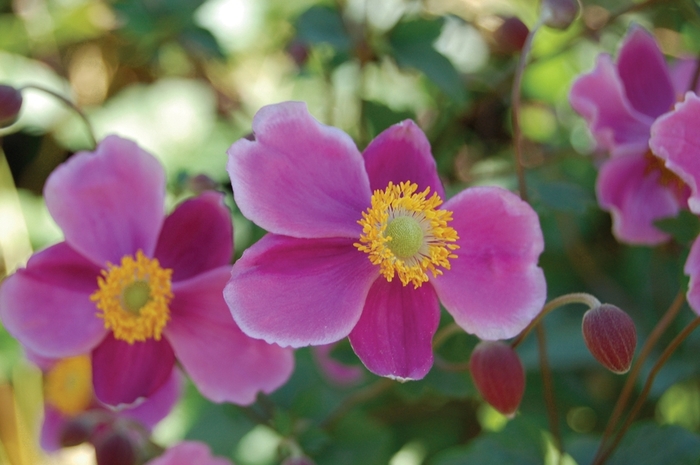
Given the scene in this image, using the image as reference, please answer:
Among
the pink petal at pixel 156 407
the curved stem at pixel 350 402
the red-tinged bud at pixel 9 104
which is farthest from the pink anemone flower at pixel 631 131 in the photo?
the red-tinged bud at pixel 9 104

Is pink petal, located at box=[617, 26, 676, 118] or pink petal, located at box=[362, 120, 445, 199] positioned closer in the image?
pink petal, located at box=[362, 120, 445, 199]

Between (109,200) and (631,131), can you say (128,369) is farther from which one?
(631,131)

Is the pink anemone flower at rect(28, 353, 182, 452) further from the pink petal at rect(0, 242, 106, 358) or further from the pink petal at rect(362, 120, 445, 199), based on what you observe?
the pink petal at rect(362, 120, 445, 199)

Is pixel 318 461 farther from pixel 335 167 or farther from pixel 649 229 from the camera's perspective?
pixel 649 229

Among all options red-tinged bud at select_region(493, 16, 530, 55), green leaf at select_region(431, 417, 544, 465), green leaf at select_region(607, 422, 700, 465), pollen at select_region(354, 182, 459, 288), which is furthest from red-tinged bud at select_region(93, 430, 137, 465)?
red-tinged bud at select_region(493, 16, 530, 55)

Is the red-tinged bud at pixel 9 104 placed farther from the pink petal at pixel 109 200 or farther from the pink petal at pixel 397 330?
the pink petal at pixel 397 330

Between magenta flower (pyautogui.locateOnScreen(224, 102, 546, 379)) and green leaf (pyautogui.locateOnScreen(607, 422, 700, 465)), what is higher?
magenta flower (pyautogui.locateOnScreen(224, 102, 546, 379))

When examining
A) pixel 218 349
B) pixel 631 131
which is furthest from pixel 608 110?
pixel 218 349

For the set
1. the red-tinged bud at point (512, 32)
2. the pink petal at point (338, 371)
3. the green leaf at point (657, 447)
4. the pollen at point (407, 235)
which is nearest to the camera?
the pollen at point (407, 235)
